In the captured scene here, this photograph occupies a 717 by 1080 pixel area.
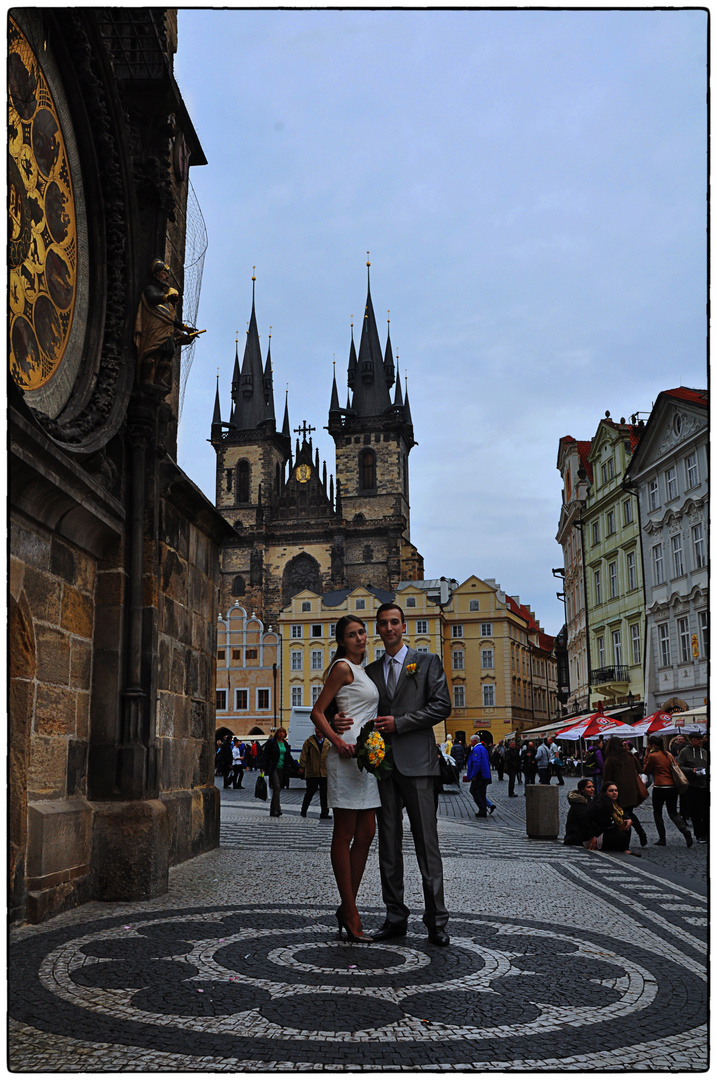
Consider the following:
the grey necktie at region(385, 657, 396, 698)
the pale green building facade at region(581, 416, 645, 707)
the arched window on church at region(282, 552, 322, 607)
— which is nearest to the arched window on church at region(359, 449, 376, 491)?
the arched window on church at region(282, 552, 322, 607)

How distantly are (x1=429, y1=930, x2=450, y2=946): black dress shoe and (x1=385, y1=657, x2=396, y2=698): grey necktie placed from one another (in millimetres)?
1272

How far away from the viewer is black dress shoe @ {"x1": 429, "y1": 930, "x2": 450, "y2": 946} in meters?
4.94

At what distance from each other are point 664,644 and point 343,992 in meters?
32.3

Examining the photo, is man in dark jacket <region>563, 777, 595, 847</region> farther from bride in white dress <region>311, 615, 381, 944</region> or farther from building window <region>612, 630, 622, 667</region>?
building window <region>612, 630, 622, 667</region>

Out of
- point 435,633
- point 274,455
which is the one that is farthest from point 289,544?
point 435,633

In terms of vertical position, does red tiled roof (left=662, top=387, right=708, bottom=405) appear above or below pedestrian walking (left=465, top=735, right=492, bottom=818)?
above

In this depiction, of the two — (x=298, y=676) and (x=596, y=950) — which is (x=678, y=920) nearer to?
(x=596, y=950)

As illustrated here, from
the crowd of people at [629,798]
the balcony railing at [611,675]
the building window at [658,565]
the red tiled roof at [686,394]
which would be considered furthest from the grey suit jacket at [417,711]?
the balcony railing at [611,675]

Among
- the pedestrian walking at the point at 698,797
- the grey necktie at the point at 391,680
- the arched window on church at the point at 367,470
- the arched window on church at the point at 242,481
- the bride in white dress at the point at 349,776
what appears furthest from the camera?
the arched window on church at the point at 242,481

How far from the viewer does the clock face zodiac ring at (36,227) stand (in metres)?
6.06

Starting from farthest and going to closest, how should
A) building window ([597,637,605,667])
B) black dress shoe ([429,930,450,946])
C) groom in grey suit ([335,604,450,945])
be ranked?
building window ([597,637,605,667]) → groom in grey suit ([335,604,450,945]) → black dress shoe ([429,930,450,946])

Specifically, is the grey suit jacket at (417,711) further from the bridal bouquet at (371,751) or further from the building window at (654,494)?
the building window at (654,494)

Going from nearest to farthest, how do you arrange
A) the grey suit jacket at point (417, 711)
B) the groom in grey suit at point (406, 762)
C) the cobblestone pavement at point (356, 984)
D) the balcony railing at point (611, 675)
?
the cobblestone pavement at point (356, 984) < the groom in grey suit at point (406, 762) < the grey suit jacket at point (417, 711) < the balcony railing at point (611, 675)

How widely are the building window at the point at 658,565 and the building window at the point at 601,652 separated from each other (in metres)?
6.94
